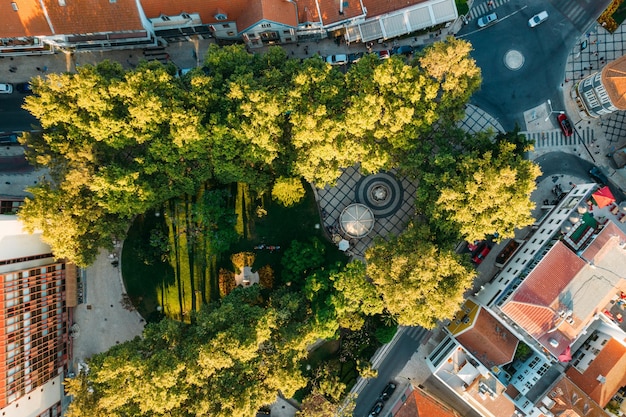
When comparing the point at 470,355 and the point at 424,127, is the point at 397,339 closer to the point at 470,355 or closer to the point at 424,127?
the point at 470,355

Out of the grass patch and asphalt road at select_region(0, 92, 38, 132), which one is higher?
asphalt road at select_region(0, 92, 38, 132)

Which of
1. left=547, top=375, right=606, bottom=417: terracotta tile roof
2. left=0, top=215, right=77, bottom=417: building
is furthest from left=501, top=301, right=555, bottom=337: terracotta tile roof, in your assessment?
left=0, top=215, right=77, bottom=417: building

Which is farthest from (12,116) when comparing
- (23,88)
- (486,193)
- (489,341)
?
(489,341)

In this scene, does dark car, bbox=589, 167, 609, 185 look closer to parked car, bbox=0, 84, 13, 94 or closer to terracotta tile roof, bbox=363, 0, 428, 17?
terracotta tile roof, bbox=363, 0, 428, 17

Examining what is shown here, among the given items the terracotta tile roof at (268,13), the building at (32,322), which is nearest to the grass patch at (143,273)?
the building at (32,322)

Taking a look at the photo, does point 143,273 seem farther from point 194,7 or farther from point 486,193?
point 486,193

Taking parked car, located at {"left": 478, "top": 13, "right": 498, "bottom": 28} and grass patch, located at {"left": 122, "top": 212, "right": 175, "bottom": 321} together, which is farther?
parked car, located at {"left": 478, "top": 13, "right": 498, "bottom": 28}

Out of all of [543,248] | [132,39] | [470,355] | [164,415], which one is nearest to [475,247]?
[543,248]

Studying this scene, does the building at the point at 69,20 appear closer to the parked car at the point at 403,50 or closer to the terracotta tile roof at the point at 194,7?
the terracotta tile roof at the point at 194,7
